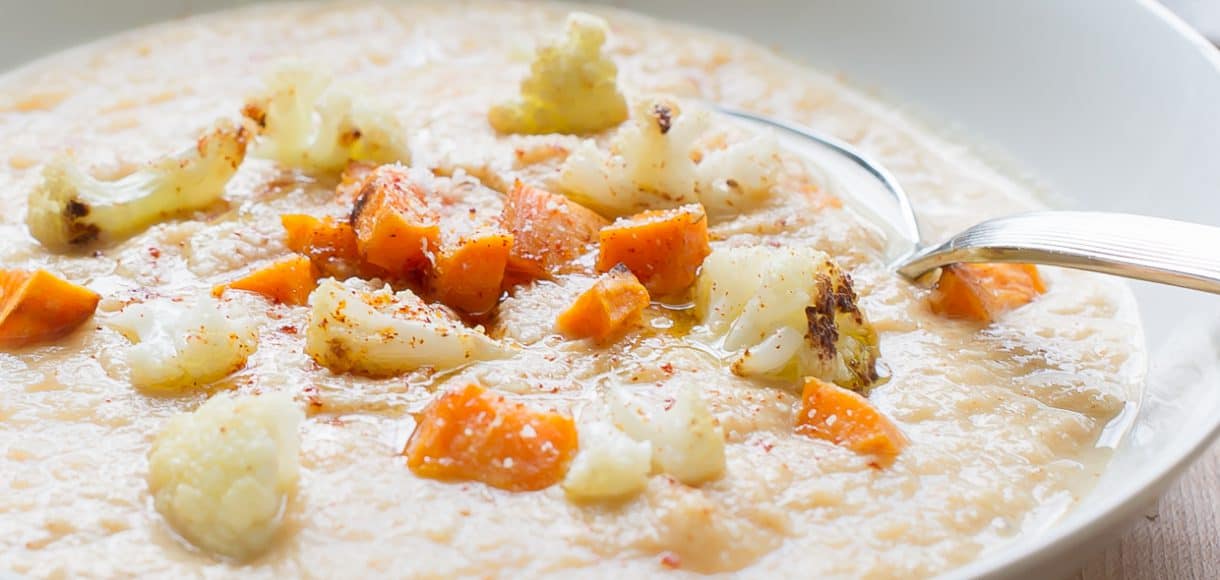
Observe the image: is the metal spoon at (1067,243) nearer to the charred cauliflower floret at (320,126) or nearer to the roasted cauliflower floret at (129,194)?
the charred cauliflower floret at (320,126)

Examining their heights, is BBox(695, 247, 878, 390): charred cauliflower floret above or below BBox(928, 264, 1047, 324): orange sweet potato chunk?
above

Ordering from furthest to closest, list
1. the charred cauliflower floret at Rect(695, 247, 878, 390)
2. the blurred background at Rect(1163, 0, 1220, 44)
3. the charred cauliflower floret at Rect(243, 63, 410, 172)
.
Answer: the blurred background at Rect(1163, 0, 1220, 44), the charred cauliflower floret at Rect(243, 63, 410, 172), the charred cauliflower floret at Rect(695, 247, 878, 390)

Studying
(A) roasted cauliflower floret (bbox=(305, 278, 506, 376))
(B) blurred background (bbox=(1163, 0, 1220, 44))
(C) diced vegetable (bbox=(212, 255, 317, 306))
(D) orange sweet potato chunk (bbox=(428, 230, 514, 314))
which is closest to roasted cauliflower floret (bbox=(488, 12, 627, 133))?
(D) orange sweet potato chunk (bbox=(428, 230, 514, 314))

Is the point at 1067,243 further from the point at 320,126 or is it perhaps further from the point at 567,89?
the point at 320,126

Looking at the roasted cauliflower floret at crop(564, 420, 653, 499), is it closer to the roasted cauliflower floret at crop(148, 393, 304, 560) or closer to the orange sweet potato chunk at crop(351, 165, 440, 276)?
the roasted cauliflower floret at crop(148, 393, 304, 560)

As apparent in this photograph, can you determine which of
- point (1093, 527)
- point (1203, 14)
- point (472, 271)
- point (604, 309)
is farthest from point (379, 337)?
point (1203, 14)
